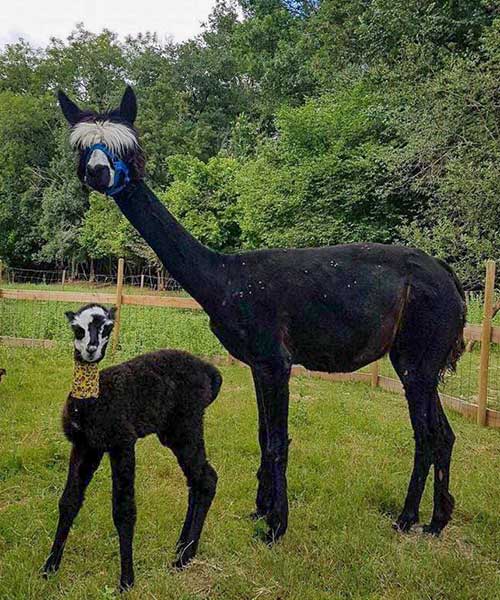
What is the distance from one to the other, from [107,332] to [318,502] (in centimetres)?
201

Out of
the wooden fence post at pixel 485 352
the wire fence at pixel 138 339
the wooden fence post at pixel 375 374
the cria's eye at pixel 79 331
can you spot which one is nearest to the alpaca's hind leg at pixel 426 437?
the cria's eye at pixel 79 331

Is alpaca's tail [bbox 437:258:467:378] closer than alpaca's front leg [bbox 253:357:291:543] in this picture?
No

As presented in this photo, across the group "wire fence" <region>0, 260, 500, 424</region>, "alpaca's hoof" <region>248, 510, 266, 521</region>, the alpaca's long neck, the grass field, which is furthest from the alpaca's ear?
the grass field

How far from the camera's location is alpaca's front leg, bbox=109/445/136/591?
2.67 metres

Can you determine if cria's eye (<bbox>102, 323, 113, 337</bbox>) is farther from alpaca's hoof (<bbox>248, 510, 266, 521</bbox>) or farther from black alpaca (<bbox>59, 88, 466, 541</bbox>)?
alpaca's hoof (<bbox>248, 510, 266, 521</bbox>)

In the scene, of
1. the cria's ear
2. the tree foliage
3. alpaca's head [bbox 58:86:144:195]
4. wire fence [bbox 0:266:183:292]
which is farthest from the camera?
wire fence [bbox 0:266:183:292]

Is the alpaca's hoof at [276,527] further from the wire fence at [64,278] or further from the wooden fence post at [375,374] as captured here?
the wire fence at [64,278]

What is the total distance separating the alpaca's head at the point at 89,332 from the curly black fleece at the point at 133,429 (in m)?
0.23

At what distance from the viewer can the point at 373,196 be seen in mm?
14750

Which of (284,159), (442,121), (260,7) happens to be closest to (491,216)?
(442,121)

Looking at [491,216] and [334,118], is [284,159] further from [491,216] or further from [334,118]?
[491,216]

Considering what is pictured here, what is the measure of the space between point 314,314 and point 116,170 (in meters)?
1.41

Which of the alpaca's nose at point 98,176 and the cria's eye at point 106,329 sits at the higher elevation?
the alpaca's nose at point 98,176

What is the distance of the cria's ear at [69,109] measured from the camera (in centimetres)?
290
